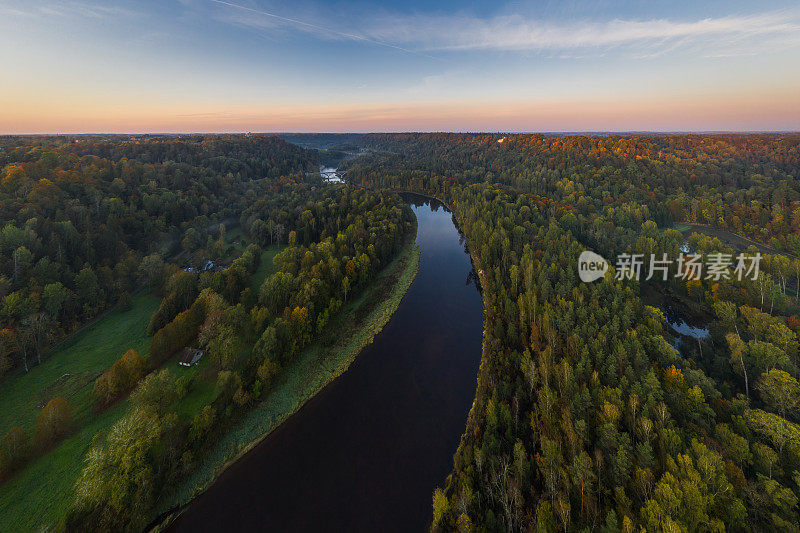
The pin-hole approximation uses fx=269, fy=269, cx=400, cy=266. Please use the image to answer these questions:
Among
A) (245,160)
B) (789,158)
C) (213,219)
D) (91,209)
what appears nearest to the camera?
(91,209)

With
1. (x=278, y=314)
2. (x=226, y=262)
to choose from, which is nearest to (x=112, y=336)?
(x=278, y=314)

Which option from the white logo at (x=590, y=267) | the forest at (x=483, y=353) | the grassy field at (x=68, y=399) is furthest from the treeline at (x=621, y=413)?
the grassy field at (x=68, y=399)

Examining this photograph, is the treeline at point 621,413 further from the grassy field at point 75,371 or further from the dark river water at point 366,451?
the grassy field at point 75,371

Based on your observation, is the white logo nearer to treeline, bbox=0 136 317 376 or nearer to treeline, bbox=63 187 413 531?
treeline, bbox=63 187 413 531

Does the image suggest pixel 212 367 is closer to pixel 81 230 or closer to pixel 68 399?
pixel 68 399

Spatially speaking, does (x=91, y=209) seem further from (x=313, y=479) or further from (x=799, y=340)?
(x=799, y=340)

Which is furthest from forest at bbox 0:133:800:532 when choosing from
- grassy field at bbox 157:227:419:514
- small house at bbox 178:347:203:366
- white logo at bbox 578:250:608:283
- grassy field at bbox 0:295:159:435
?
white logo at bbox 578:250:608:283
